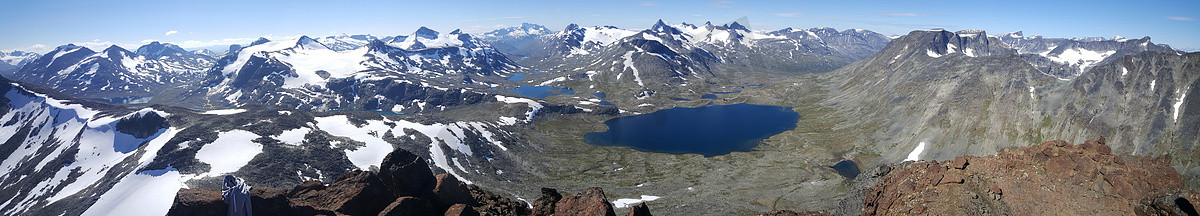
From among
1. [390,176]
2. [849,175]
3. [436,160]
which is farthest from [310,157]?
[849,175]

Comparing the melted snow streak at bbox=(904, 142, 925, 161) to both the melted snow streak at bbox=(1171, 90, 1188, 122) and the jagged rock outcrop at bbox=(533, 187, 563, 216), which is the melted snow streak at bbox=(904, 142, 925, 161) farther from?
the jagged rock outcrop at bbox=(533, 187, 563, 216)

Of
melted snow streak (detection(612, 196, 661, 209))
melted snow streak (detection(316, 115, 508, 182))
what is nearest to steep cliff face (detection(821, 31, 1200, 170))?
melted snow streak (detection(612, 196, 661, 209))

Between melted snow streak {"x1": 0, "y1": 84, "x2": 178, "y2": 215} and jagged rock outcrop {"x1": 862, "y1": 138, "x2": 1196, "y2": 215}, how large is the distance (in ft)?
341

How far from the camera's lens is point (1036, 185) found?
148 feet

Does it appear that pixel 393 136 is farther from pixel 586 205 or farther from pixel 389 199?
pixel 586 205

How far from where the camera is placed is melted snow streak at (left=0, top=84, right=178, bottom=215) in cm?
8188

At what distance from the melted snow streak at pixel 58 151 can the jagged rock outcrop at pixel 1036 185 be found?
104 metres

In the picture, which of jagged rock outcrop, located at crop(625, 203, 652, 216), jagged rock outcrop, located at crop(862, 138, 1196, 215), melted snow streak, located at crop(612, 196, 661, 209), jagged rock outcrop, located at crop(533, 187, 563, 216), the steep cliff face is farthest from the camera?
the steep cliff face

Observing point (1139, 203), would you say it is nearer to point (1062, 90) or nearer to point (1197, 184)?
point (1197, 184)

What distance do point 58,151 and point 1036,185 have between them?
6822 inches

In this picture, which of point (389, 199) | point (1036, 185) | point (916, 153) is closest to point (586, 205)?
point (389, 199)

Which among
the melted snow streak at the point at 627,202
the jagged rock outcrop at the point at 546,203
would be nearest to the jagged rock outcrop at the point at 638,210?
the jagged rock outcrop at the point at 546,203

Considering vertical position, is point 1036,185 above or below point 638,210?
above

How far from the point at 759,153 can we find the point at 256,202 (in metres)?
150
